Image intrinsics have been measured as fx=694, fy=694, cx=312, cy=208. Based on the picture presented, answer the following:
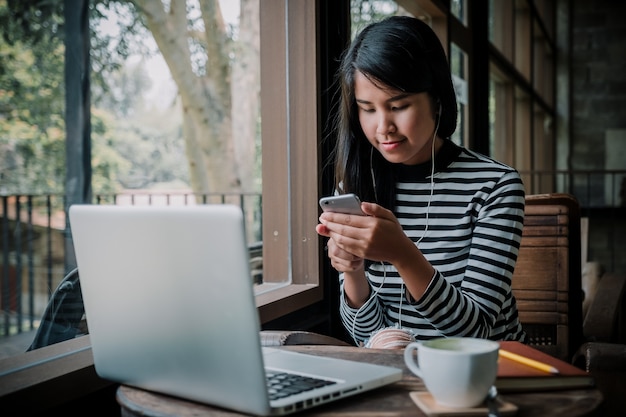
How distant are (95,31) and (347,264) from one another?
1254 millimetres

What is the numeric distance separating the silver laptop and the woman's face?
22.1 inches

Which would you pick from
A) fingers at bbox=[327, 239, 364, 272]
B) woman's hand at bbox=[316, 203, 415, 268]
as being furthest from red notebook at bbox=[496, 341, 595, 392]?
fingers at bbox=[327, 239, 364, 272]

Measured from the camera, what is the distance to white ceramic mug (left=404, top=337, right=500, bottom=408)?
2.56ft

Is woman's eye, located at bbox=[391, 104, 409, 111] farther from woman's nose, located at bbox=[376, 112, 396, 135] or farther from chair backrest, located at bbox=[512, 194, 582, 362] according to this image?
chair backrest, located at bbox=[512, 194, 582, 362]

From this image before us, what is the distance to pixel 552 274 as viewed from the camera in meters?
1.85

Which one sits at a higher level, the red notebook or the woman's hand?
the woman's hand

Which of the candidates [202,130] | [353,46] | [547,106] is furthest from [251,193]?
[547,106]

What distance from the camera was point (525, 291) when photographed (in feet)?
6.21

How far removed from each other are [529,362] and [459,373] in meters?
0.20

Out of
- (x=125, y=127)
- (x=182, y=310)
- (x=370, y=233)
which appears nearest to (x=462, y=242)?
(x=370, y=233)

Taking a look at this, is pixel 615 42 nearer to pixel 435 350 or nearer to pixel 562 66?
Result: pixel 562 66

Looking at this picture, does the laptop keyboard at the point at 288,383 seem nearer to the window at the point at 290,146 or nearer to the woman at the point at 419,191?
the woman at the point at 419,191

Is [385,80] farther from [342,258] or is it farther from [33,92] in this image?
[33,92]

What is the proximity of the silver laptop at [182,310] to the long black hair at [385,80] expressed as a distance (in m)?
0.63
